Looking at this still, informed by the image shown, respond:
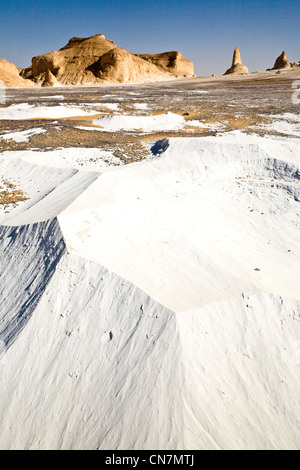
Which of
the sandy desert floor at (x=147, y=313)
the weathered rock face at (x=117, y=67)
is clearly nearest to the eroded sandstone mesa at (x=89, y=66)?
the weathered rock face at (x=117, y=67)

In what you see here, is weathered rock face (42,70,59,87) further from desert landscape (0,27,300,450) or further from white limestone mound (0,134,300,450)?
white limestone mound (0,134,300,450)

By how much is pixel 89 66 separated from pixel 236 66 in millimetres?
52341

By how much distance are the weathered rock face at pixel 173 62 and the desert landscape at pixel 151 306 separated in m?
102

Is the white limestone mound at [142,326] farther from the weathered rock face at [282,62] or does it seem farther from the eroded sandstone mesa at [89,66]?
the weathered rock face at [282,62]

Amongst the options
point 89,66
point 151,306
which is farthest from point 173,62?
point 151,306

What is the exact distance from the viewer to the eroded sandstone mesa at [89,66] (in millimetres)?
74438

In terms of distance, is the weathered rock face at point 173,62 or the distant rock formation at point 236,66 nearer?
the distant rock formation at point 236,66

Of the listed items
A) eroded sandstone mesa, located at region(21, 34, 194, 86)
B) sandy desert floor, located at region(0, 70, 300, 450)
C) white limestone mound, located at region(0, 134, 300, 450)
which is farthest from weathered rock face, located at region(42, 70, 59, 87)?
white limestone mound, located at region(0, 134, 300, 450)

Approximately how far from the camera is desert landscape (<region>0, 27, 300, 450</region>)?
14.2 feet

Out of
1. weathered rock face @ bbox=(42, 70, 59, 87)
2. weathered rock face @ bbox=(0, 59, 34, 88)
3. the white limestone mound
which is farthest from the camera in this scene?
weathered rock face @ bbox=(42, 70, 59, 87)

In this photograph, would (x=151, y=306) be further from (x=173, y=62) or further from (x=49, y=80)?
(x=173, y=62)

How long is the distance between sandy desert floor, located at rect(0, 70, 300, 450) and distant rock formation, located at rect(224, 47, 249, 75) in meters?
103

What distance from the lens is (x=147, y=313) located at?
17.3 ft

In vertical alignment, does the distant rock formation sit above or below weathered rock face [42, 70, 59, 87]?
above
